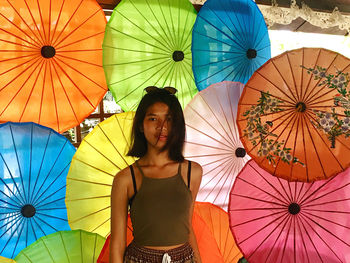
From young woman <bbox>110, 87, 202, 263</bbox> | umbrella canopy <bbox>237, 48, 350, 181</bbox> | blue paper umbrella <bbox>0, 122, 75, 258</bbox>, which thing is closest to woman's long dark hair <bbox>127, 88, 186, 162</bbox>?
young woman <bbox>110, 87, 202, 263</bbox>

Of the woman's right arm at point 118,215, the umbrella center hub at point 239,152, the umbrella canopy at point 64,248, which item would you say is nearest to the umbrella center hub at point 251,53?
the umbrella center hub at point 239,152

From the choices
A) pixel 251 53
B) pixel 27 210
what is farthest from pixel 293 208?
pixel 27 210

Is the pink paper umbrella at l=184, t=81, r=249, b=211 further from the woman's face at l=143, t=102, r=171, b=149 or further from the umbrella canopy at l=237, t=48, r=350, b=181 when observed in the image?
the woman's face at l=143, t=102, r=171, b=149

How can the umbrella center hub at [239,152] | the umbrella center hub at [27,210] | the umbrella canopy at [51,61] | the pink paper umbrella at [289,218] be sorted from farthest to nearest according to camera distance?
the umbrella center hub at [239,152], the pink paper umbrella at [289,218], the umbrella center hub at [27,210], the umbrella canopy at [51,61]

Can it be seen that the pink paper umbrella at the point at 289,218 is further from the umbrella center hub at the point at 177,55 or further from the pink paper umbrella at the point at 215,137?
the umbrella center hub at the point at 177,55

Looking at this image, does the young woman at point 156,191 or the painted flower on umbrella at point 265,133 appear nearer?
the young woman at point 156,191

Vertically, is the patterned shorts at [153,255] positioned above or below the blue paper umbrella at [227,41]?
below

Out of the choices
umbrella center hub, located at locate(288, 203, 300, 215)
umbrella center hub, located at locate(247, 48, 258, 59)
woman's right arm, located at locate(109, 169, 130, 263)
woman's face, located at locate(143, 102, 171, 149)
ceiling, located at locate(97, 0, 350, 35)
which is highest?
ceiling, located at locate(97, 0, 350, 35)

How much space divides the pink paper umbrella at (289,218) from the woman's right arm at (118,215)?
3.22 feet

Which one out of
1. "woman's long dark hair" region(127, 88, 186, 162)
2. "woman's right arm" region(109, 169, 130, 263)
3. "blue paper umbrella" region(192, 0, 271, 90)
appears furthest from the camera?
"blue paper umbrella" region(192, 0, 271, 90)

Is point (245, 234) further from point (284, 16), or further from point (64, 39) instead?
point (284, 16)

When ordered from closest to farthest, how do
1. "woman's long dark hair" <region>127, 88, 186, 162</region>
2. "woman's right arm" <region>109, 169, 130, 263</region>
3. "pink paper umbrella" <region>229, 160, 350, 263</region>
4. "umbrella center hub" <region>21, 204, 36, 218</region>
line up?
"woman's right arm" <region>109, 169, 130, 263</region>
"woman's long dark hair" <region>127, 88, 186, 162</region>
"umbrella center hub" <region>21, 204, 36, 218</region>
"pink paper umbrella" <region>229, 160, 350, 263</region>

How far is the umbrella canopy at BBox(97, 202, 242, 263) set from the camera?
2223 millimetres

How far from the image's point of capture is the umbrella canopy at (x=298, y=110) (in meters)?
2.23
